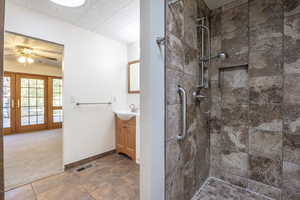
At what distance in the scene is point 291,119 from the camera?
1.46 meters

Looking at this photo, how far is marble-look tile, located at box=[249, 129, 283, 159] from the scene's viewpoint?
1542 millimetres

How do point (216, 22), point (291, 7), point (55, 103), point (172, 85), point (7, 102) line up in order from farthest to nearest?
point (55, 103)
point (7, 102)
point (216, 22)
point (291, 7)
point (172, 85)

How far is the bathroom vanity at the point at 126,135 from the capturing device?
7.98 ft

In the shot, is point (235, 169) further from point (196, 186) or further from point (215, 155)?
point (196, 186)

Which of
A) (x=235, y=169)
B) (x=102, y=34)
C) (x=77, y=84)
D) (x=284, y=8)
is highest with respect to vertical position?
(x=102, y=34)

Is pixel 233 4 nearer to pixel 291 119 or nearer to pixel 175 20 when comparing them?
pixel 175 20

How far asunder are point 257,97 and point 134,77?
217 centimetres

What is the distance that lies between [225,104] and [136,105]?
172cm

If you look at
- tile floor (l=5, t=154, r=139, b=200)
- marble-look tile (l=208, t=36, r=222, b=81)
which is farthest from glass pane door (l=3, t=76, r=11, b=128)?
marble-look tile (l=208, t=36, r=222, b=81)

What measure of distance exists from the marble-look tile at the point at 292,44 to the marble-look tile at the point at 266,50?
0.04 meters

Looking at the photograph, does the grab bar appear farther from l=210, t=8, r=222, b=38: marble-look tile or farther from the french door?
the french door

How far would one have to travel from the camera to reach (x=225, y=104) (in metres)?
1.88

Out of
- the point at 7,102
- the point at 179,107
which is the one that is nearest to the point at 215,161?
the point at 179,107

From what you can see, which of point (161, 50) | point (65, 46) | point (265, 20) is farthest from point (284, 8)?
point (65, 46)
